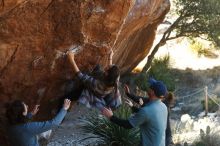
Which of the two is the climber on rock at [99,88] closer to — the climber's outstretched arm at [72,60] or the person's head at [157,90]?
the climber's outstretched arm at [72,60]

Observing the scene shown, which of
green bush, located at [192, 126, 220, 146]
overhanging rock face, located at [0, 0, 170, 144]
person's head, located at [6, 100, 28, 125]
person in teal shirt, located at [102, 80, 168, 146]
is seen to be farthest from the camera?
green bush, located at [192, 126, 220, 146]

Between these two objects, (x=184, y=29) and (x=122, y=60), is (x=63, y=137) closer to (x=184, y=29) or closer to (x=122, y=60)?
(x=122, y=60)

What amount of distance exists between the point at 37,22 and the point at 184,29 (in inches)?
525

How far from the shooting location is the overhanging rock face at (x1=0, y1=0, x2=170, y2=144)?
7.37 meters

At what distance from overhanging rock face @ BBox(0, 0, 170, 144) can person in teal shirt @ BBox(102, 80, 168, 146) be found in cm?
197

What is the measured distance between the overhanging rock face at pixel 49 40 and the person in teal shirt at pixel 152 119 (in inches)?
77.7

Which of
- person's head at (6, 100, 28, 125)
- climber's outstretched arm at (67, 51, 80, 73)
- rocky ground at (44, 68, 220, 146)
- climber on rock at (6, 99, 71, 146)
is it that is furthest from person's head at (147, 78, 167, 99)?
rocky ground at (44, 68, 220, 146)

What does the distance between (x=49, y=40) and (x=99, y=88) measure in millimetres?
1073

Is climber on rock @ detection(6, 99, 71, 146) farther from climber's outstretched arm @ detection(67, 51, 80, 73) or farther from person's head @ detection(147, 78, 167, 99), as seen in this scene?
climber's outstretched arm @ detection(67, 51, 80, 73)

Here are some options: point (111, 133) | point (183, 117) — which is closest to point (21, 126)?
point (111, 133)

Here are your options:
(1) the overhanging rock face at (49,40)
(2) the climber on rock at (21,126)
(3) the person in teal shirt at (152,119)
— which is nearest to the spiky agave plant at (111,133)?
(1) the overhanging rock face at (49,40)

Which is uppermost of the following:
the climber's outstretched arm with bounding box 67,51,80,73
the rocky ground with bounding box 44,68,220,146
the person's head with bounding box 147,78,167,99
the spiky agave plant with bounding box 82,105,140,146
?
the person's head with bounding box 147,78,167,99

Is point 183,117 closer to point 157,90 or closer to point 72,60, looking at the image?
point 72,60

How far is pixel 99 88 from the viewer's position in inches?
314
